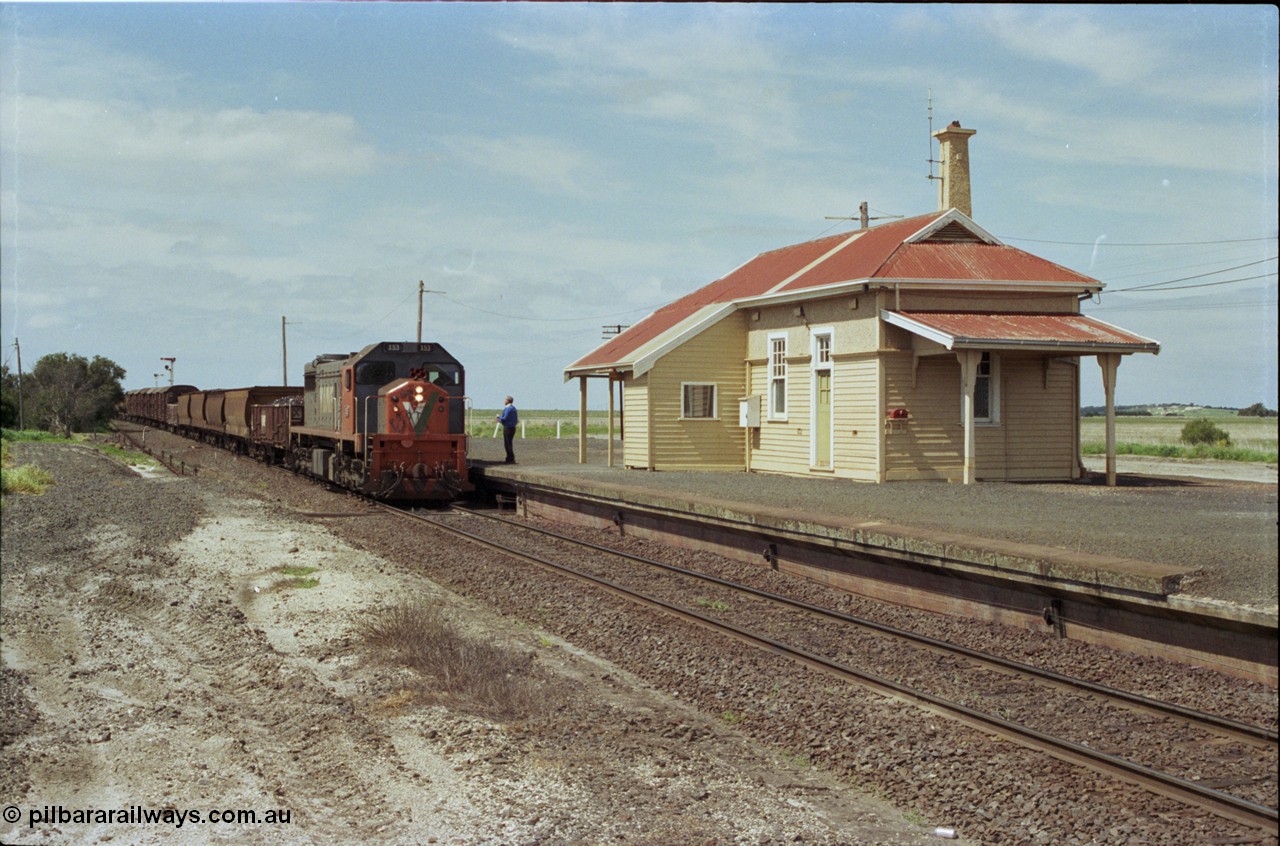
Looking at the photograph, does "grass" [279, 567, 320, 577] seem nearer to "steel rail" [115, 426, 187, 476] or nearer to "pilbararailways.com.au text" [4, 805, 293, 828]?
"pilbararailways.com.au text" [4, 805, 293, 828]

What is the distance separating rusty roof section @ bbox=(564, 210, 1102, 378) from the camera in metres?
18.8

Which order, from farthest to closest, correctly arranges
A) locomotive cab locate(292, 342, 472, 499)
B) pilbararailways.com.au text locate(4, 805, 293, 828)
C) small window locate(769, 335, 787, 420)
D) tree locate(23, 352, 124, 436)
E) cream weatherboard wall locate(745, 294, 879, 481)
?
tree locate(23, 352, 124, 436), small window locate(769, 335, 787, 420), locomotive cab locate(292, 342, 472, 499), cream weatherboard wall locate(745, 294, 879, 481), pilbararailways.com.au text locate(4, 805, 293, 828)

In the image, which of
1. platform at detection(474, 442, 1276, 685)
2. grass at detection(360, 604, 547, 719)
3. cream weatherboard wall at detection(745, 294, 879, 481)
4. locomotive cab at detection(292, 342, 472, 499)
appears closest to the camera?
grass at detection(360, 604, 547, 719)

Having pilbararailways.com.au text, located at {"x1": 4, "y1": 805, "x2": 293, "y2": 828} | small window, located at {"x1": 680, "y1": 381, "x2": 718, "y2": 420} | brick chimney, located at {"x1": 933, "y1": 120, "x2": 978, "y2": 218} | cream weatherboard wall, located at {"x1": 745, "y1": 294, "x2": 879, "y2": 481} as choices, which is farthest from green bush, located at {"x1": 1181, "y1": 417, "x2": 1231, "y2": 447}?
pilbararailways.com.au text, located at {"x1": 4, "y1": 805, "x2": 293, "y2": 828}

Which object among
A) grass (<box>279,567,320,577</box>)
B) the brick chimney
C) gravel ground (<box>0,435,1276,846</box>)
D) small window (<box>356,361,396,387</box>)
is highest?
the brick chimney

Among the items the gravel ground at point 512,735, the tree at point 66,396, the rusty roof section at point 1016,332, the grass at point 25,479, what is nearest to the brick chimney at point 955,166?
the rusty roof section at point 1016,332

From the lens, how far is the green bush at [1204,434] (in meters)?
31.6

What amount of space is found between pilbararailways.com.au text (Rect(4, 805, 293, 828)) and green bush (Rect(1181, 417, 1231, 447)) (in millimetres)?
30902

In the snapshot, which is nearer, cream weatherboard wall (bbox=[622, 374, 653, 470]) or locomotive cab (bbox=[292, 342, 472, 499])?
locomotive cab (bbox=[292, 342, 472, 499])

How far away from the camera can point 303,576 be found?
12805mm

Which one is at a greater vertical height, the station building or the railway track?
the station building

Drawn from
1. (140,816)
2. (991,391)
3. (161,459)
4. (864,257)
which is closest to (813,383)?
(864,257)

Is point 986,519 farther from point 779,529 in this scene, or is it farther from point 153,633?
point 153,633

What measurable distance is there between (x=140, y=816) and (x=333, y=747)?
49.3 inches
